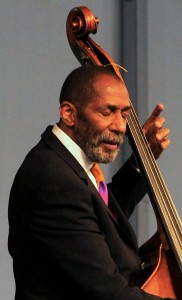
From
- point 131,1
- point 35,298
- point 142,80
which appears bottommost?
point 35,298

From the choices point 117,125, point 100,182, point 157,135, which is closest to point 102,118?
point 117,125

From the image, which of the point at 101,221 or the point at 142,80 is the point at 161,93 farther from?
the point at 101,221

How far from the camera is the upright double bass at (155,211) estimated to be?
1.24m

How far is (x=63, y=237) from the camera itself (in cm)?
114

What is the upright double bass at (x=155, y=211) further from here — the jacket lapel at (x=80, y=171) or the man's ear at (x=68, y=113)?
the man's ear at (x=68, y=113)

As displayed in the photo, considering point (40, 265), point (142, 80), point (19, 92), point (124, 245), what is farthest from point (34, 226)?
point (142, 80)

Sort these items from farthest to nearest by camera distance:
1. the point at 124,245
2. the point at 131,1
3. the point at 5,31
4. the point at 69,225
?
1. the point at 131,1
2. the point at 5,31
3. the point at 124,245
4. the point at 69,225

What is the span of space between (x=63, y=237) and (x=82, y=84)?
1.01 ft

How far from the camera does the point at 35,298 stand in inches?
47.2

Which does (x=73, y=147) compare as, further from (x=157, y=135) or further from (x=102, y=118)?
(x=157, y=135)

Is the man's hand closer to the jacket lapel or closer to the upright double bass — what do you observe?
the upright double bass

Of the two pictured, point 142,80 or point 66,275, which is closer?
point 66,275

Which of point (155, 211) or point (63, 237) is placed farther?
point (155, 211)

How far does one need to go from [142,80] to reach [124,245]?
4.37 ft
